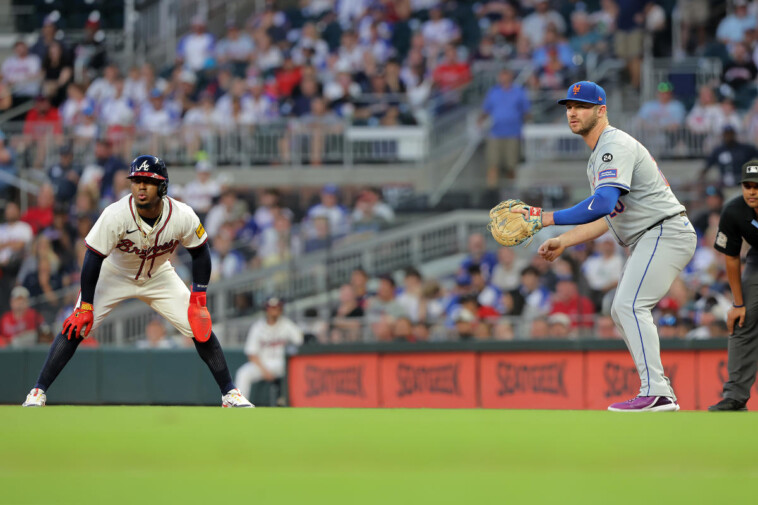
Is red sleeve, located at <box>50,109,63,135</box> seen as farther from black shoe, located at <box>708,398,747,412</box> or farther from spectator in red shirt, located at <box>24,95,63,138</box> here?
black shoe, located at <box>708,398,747,412</box>

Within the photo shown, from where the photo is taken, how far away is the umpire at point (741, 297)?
7793mm

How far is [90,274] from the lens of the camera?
7910 mm

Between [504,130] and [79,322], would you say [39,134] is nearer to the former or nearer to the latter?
[504,130]

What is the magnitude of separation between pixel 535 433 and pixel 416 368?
8.49 metres

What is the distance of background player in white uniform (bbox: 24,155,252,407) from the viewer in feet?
25.7

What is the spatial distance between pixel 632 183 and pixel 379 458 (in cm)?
354

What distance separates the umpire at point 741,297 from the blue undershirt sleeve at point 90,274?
4519 mm

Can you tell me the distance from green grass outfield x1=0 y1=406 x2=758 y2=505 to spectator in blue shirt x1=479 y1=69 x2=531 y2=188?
1144 cm

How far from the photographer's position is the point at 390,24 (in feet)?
68.2

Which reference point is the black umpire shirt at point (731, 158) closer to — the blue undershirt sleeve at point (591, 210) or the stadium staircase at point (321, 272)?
the stadium staircase at point (321, 272)

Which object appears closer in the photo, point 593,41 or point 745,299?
point 745,299

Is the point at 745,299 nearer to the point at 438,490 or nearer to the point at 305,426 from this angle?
the point at 305,426

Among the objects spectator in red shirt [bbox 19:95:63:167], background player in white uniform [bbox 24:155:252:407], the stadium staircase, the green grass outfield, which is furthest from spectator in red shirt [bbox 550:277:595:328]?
spectator in red shirt [bbox 19:95:63:167]

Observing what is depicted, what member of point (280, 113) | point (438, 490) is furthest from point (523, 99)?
point (438, 490)
